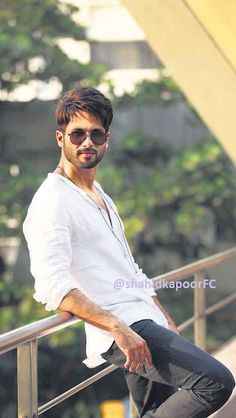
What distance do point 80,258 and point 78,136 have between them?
32cm

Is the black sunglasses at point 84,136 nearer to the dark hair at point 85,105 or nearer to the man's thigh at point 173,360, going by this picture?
the dark hair at point 85,105

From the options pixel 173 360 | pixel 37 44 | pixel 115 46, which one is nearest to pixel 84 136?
pixel 173 360

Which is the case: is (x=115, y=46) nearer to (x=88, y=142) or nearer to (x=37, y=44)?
(x=37, y=44)

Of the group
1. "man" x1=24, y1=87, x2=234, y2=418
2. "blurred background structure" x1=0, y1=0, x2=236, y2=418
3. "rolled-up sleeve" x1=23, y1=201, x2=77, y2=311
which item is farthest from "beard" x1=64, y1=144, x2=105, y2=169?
"blurred background structure" x1=0, y1=0, x2=236, y2=418

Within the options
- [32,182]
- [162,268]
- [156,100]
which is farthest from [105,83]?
[162,268]

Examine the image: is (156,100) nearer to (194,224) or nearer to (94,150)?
(194,224)

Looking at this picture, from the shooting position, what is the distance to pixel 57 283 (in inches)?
100

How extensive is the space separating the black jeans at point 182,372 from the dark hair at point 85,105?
546 mm

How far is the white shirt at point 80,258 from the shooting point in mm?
2566

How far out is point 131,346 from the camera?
251 cm

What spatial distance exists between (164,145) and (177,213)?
785 mm

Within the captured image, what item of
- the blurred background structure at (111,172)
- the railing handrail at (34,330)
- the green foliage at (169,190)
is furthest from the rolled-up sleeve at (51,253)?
the green foliage at (169,190)

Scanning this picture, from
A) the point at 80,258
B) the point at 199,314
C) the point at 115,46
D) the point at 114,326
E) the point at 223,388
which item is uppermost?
the point at 115,46

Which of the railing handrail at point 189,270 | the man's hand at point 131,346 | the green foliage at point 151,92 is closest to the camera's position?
the man's hand at point 131,346
